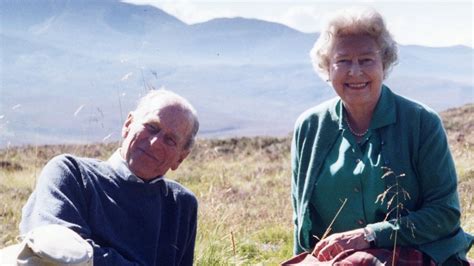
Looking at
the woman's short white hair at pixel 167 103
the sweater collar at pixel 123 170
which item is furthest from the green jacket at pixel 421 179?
the sweater collar at pixel 123 170

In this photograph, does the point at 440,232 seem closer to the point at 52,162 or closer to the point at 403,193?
the point at 403,193

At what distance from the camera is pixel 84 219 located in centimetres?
320

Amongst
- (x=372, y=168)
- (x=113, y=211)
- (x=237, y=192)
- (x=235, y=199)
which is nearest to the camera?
(x=113, y=211)

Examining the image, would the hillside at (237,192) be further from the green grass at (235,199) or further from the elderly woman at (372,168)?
the elderly woman at (372,168)

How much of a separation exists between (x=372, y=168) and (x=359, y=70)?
1.46 feet

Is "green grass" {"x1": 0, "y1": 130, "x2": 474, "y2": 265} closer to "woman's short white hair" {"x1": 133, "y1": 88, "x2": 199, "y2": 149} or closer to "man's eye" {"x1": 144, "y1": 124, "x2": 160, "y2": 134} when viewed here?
"woman's short white hair" {"x1": 133, "y1": 88, "x2": 199, "y2": 149}

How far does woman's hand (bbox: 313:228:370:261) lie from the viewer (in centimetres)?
337

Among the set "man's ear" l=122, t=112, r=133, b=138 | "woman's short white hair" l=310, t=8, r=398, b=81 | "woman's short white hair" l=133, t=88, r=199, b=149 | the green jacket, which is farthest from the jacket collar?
"man's ear" l=122, t=112, r=133, b=138

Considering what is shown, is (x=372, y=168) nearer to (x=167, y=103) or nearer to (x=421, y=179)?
(x=421, y=179)

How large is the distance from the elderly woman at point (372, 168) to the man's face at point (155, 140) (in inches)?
27.2

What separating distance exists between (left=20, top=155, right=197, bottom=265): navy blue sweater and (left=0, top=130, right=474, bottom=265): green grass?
386 millimetres

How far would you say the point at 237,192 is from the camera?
10203 millimetres

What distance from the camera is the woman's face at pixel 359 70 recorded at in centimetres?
354

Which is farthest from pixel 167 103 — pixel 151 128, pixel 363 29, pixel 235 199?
pixel 235 199
